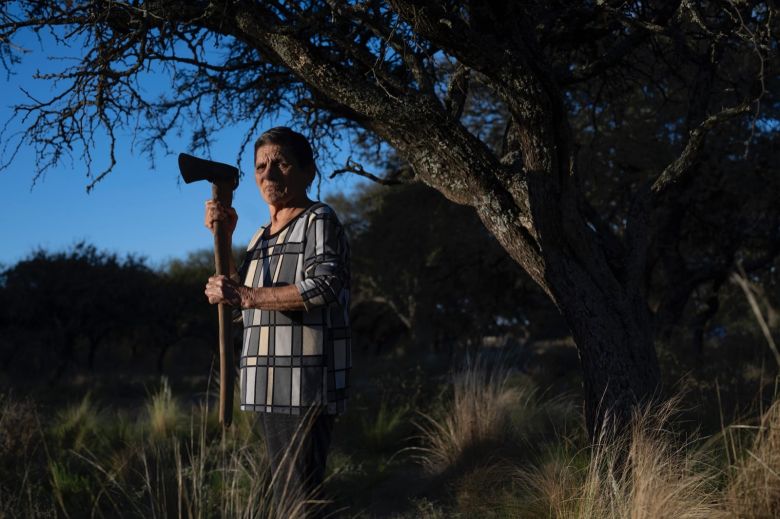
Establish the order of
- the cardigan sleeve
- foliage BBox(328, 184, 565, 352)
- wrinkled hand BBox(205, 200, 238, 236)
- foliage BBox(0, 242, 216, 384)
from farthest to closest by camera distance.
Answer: foliage BBox(0, 242, 216, 384), foliage BBox(328, 184, 565, 352), wrinkled hand BBox(205, 200, 238, 236), the cardigan sleeve

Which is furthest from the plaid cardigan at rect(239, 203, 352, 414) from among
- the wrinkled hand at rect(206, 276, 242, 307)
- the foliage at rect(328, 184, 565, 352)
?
the foliage at rect(328, 184, 565, 352)

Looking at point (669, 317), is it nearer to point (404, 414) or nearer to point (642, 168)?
point (642, 168)

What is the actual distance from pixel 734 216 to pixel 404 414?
30.8 feet

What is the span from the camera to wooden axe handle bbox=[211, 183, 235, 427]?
315cm

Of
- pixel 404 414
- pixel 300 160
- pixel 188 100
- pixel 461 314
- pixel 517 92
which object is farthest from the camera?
pixel 461 314

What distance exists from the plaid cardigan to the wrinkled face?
6.1 inches

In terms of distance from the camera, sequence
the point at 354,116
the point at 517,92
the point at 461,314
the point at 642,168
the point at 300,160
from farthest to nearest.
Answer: the point at 461,314
the point at 642,168
the point at 354,116
the point at 517,92
the point at 300,160

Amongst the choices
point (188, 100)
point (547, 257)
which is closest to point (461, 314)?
point (188, 100)

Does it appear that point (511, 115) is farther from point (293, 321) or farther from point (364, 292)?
point (364, 292)

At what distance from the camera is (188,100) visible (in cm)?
772

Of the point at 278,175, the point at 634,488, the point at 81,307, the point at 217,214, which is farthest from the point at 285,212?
the point at 81,307

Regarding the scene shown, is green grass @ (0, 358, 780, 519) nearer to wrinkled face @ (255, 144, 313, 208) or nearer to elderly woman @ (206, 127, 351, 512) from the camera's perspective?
elderly woman @ (206, 127, 351, 512)

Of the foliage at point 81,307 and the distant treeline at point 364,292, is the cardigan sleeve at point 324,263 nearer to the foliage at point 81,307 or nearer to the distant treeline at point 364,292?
the distant treeline at point 364,292

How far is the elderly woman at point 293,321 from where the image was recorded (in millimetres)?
3014
